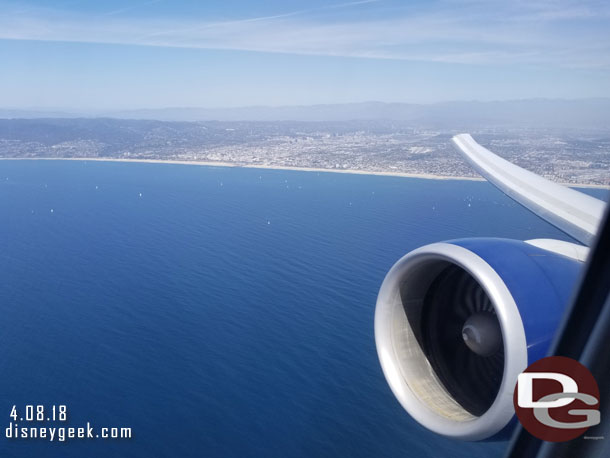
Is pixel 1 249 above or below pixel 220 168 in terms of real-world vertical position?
below

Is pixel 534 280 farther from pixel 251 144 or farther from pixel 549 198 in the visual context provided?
pixel 251 144

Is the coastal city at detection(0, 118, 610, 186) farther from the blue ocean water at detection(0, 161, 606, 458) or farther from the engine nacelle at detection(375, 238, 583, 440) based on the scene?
the engine nacelle at detection(375, 238, 583, 440)

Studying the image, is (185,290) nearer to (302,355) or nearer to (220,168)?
(302,355)

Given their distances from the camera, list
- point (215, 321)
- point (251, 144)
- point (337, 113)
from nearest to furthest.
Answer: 1. point (215, 321)
2. point (251, 144)
3. point (337, 113)

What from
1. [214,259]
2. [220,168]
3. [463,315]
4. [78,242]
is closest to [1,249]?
[78,242]

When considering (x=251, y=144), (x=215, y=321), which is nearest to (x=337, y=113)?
(x=251, y=144)
